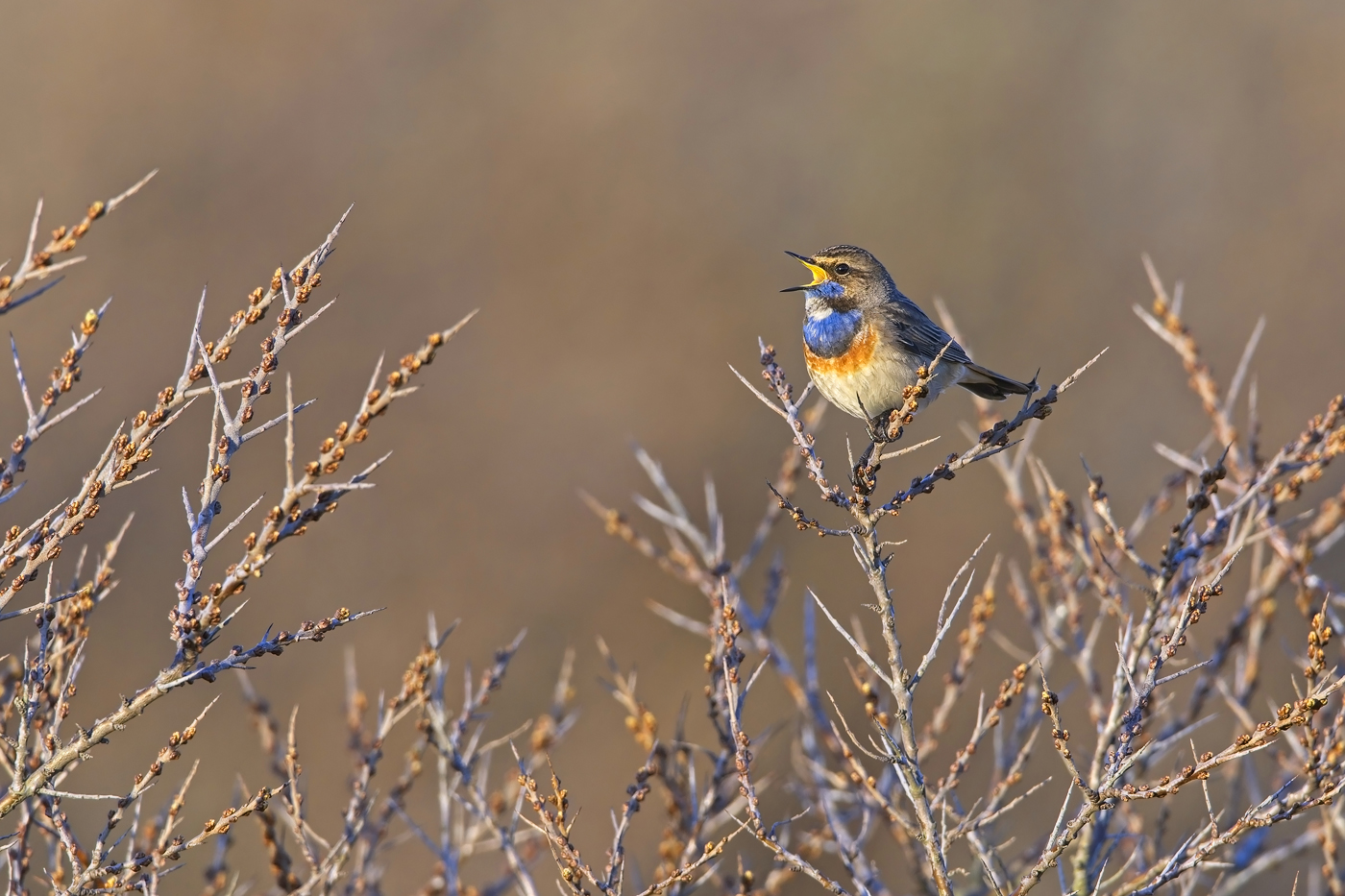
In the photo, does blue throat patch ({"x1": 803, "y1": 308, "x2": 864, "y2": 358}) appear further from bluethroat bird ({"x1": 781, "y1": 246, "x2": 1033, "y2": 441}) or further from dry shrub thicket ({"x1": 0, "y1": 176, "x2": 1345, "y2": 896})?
dry shrub thicket ({"x1": 0, "y1": 176, "x2": 1345, "y2": 896})

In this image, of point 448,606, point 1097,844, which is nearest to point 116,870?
point 1097,844

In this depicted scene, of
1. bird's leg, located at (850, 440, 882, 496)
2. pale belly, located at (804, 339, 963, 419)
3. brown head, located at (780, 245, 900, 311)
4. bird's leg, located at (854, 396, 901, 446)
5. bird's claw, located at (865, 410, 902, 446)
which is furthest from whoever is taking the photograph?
brown head, located at (780, 245, 900, 311)

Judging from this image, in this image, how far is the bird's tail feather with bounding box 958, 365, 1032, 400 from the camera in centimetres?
591

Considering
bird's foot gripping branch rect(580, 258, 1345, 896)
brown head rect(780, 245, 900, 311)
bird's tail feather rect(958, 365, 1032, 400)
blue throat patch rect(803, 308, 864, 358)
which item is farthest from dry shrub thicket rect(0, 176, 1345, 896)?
brown head rect(780, 245, 900, 311)

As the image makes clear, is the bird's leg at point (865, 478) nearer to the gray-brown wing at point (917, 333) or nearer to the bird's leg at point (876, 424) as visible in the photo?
the bird's leg at point (876, 424)

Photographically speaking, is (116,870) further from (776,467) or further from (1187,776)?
(776,467)

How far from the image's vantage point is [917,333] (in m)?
6.11

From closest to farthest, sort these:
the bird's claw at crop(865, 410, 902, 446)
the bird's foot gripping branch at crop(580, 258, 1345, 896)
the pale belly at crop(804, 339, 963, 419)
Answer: the bird's foot gripping branch at crop(580, 258, 1345, 896) → the bird's claw at crop(865, 410, 902, 446) → the pale belly at crop(804, 339, 963, 419)

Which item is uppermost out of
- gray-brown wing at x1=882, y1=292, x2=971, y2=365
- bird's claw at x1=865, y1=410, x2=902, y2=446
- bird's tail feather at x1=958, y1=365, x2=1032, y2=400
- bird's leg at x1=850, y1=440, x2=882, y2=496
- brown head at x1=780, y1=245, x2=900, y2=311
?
brown head at x1=780, y1=245, x2=900, y2=311

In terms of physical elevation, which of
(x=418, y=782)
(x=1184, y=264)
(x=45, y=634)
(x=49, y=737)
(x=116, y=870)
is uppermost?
(x=1184, y=264)

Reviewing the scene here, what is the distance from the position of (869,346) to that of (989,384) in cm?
80

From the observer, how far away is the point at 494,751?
37.4 ft

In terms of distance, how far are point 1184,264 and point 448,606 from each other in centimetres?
1164

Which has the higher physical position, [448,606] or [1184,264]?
[1184,264]
